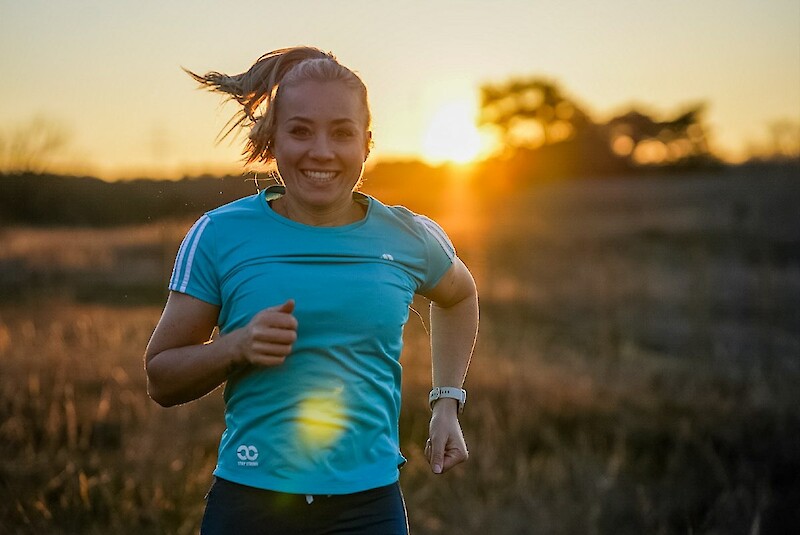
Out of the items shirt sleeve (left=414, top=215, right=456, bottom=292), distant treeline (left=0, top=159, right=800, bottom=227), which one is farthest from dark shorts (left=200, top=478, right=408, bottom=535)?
distant treeline (left=0, top=159, right=800, bottom=227)

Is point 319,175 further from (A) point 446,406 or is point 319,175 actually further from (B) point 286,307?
(A) point 446,406

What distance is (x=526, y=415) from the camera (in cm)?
720

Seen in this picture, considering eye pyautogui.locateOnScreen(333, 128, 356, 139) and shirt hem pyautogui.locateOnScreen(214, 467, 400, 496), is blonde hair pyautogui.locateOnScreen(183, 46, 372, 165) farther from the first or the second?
shirt hem pyautogui.locateOnScreen(214, 467, 400, 496)

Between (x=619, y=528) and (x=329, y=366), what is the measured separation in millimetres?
3335

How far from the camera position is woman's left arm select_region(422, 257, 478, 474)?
2.61m

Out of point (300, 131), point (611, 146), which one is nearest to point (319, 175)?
point (300, 131)

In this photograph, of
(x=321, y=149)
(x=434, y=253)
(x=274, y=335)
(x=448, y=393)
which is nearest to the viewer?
(x=274, y=335)

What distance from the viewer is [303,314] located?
2160 mm

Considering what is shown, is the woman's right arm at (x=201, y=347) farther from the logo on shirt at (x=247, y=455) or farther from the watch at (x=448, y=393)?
the watch at (x=448, y=393)

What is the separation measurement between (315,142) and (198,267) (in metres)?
0.37

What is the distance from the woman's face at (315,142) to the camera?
7.42 ft

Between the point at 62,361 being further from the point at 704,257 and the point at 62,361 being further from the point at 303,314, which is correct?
the point at 704,257

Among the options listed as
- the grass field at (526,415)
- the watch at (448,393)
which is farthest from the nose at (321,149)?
the grass field at (526,415)

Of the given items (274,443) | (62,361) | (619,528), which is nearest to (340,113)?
(274,443)
